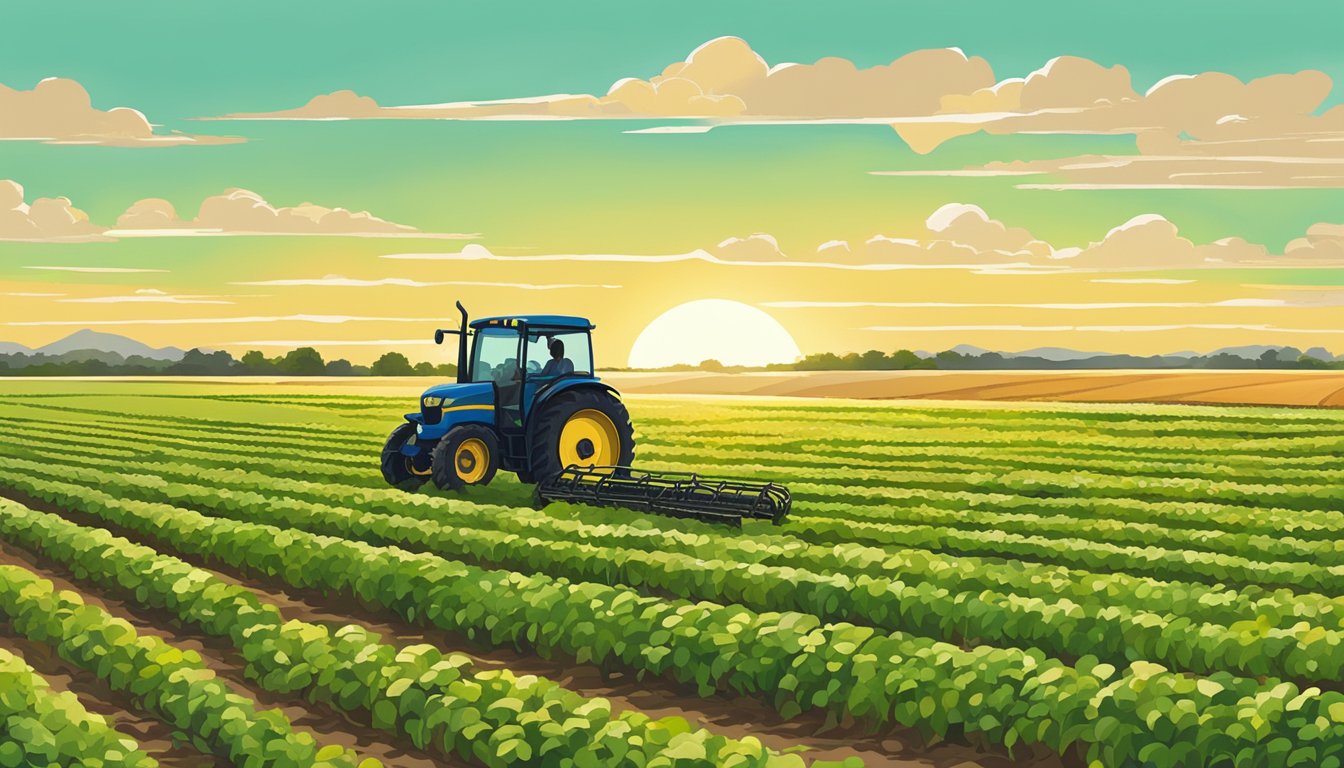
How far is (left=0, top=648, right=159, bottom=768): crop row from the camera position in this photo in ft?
21.5

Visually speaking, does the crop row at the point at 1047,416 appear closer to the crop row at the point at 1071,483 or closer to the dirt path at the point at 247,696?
the crop row at the point at 1071,483

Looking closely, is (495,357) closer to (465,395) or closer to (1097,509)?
(465,395)

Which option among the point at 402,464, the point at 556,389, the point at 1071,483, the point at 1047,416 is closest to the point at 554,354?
the point at 556,389

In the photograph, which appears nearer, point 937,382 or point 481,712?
point 481,712

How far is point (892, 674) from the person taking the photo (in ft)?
26.3

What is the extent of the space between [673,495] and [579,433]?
6.01ft

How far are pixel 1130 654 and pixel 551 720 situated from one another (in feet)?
15.1

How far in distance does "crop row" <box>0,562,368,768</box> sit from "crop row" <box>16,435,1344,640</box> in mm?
4448

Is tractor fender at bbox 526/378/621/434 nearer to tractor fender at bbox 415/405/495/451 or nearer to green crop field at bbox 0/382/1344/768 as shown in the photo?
tractor fender at bbox 415/405/495/451

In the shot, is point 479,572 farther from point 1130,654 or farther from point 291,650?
point 1130,654

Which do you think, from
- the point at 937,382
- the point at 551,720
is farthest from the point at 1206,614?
the point at 937,382

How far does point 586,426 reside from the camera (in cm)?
1780

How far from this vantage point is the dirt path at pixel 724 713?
7512mm

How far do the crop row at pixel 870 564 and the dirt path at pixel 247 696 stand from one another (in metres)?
3.59
